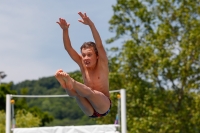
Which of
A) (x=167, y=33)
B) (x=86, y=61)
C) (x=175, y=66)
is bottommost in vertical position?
(x=86, y=61)

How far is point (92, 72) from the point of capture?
7430 millimetres

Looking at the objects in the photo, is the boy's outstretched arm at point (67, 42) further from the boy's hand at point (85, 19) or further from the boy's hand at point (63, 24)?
the boy's hand at point (85, 19)

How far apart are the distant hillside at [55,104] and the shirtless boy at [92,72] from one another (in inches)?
1649

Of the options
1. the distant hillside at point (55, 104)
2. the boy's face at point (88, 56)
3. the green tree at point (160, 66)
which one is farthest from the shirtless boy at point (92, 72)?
the distant hillside at point (55, 104)

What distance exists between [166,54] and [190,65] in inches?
42.9

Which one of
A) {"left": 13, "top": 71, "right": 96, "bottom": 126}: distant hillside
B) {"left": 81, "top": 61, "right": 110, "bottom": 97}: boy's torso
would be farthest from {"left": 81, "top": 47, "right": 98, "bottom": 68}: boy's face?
{"left": 13, "top": 71, "right": 96, "bottom": 126}: distant hillside

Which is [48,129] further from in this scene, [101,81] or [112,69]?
[112,69]

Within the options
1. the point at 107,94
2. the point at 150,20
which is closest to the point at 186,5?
the point at 150,20

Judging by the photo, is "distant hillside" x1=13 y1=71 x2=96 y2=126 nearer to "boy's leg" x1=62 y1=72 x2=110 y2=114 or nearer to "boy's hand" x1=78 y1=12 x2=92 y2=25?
"boy's leg" x1=62 y1=72 x2=110 y2=114

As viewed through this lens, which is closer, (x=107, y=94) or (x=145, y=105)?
(x=107, y=94)

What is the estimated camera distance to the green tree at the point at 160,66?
867 inches

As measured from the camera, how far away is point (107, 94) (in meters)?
7.48

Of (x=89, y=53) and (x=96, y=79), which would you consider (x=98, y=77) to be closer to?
(x=96, y=79)

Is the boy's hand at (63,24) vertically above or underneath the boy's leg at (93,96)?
above
